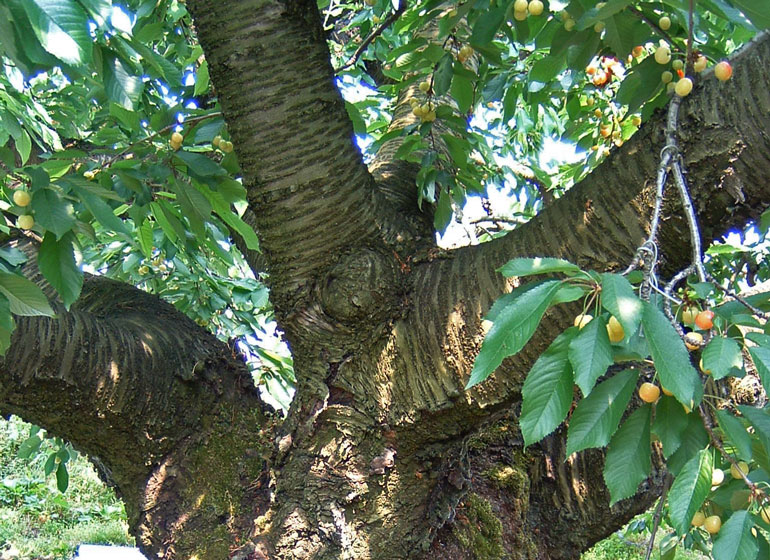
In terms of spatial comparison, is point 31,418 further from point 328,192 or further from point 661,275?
point 661,275

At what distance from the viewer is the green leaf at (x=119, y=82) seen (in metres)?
1.27

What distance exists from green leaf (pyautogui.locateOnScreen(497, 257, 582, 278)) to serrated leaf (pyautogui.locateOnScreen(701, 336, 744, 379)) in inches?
6.4

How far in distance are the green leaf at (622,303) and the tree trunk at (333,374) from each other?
21.5 inches

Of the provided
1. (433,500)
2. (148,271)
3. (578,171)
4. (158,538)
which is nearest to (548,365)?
(433,500)

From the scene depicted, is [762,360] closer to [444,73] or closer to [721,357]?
[721,357]

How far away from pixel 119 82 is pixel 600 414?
39.5 inches

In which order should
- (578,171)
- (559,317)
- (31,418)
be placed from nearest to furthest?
(559,317) < (31,418) < (578,171)

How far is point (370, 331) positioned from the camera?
1.55m

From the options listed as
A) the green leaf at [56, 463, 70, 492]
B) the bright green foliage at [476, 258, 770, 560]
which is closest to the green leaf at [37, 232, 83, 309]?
the bright green foliage at [476, 258, 770, 560]

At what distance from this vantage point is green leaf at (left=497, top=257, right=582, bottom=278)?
2.59 ft

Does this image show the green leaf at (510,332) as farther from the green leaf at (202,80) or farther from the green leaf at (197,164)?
the green leaf at (202,80)

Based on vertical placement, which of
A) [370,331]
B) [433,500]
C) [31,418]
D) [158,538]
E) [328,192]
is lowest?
[433,500]

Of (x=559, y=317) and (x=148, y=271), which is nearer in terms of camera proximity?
(x=559, y=317)

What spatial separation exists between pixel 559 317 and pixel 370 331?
17.4 inches
